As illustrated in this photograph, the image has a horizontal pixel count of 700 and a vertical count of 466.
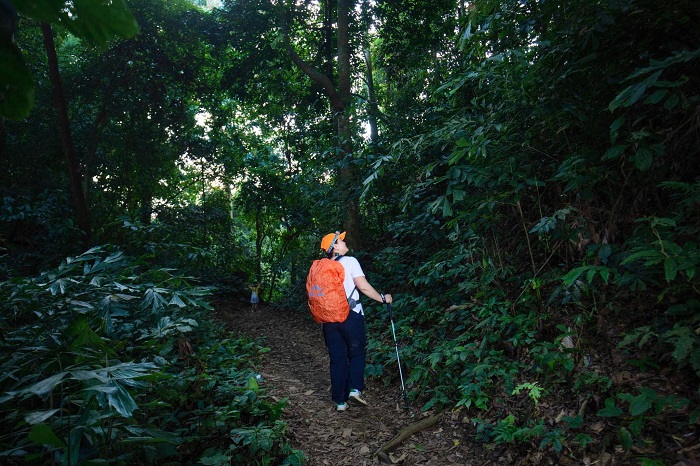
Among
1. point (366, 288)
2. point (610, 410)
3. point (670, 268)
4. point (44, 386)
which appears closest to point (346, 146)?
point (366, 288)

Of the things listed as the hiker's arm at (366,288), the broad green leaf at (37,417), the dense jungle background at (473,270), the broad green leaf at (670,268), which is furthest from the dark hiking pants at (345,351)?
the broad green leaf at (37,417)

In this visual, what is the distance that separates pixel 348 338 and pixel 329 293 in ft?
2.06

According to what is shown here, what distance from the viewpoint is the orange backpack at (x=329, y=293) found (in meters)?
4.50

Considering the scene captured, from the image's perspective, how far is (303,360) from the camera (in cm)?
736

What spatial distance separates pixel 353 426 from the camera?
14.5ft

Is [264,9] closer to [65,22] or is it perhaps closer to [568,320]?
[568,320]

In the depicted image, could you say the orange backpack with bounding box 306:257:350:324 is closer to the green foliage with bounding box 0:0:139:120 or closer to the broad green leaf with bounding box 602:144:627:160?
the broad green leaf with bounding box 602:144:627:160

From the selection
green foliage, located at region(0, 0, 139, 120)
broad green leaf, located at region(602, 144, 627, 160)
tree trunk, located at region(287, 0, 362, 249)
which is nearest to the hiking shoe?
broad green leaf, located at region(602, 144, 627, 160)

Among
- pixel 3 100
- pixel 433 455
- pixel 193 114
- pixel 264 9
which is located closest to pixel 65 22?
pixel 3 100

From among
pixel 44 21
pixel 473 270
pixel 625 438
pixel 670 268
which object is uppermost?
pixel 44 21

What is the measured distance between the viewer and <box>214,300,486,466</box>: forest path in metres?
3.72

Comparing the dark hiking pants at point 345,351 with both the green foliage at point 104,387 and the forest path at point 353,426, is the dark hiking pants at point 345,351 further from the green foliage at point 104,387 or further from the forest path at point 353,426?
the green foliage at point 104,387

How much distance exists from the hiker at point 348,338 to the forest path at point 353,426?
9.2 inches

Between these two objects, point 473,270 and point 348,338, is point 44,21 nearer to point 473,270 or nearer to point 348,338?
point 348,338
